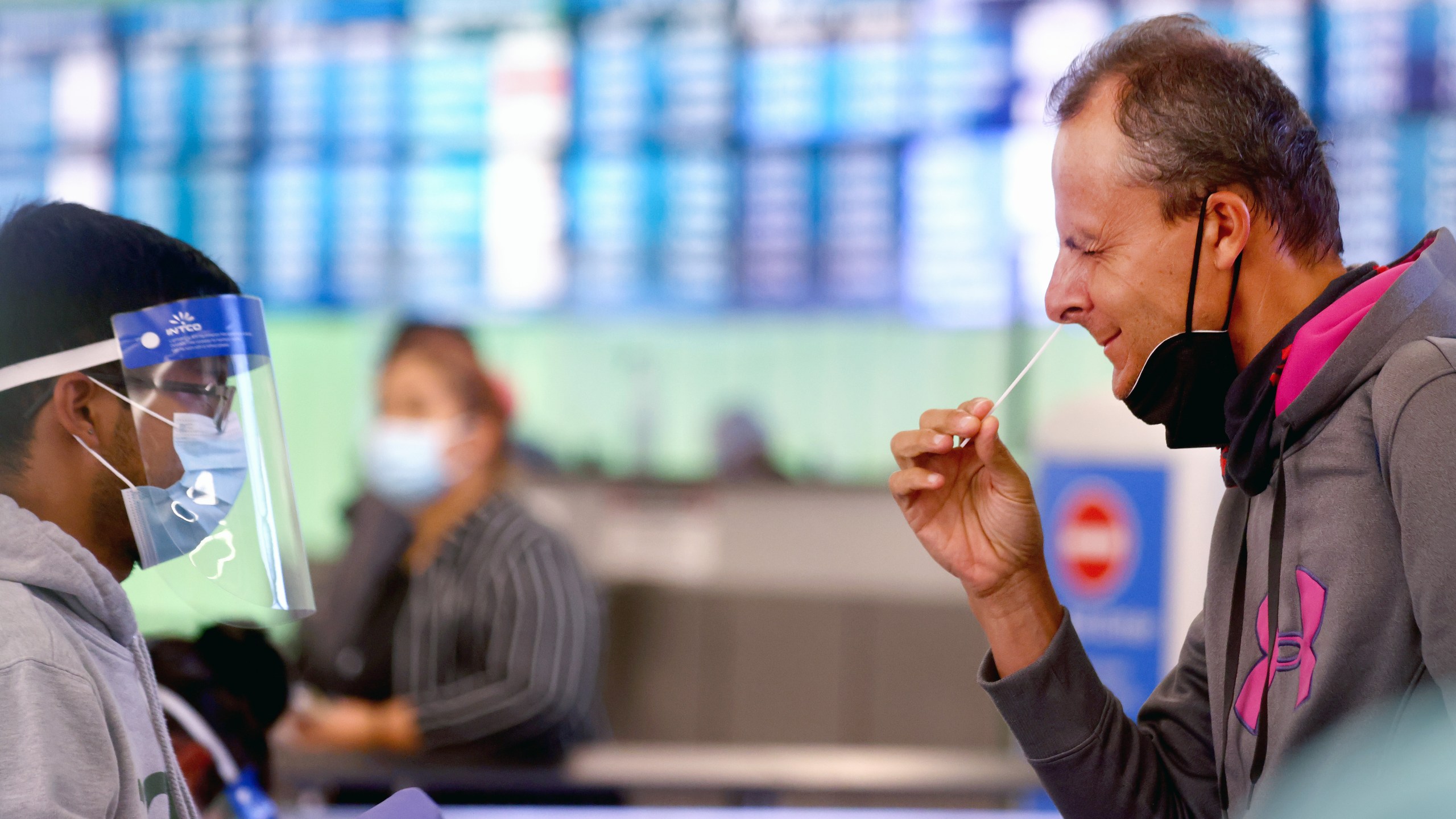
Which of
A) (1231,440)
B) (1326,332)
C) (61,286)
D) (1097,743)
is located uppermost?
(61,286)

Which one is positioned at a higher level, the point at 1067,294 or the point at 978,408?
the point at 1067,294

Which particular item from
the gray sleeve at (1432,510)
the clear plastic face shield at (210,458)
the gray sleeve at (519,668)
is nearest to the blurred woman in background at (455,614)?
the gray sleeve at (519,668)

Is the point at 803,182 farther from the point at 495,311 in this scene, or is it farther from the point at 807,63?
the point at 495,311

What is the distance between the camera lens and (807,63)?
16.4 ft

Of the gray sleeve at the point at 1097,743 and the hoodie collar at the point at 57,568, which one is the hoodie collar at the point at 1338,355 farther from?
the hoodie collar at the point at 57,568

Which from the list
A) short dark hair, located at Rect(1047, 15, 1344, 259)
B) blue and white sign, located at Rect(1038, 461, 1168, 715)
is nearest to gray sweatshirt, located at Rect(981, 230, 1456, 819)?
short dark hair, located at Rect(1047, 15, 1344, 259)

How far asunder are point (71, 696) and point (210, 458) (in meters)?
0.29

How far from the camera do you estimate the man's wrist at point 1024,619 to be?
1296mm

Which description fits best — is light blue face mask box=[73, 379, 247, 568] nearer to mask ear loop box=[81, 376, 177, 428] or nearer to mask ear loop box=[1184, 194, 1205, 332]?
mask ear loop box=[81, 376, 177, 428]

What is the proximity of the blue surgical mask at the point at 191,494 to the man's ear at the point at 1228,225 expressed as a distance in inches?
37.8

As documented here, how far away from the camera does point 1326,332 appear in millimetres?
1045

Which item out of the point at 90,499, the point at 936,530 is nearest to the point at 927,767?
the point at 936,530

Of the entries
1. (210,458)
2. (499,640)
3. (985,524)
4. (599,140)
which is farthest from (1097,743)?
(599,140)

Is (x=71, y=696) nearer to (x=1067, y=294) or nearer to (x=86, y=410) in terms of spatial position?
(x=86, y=410)
